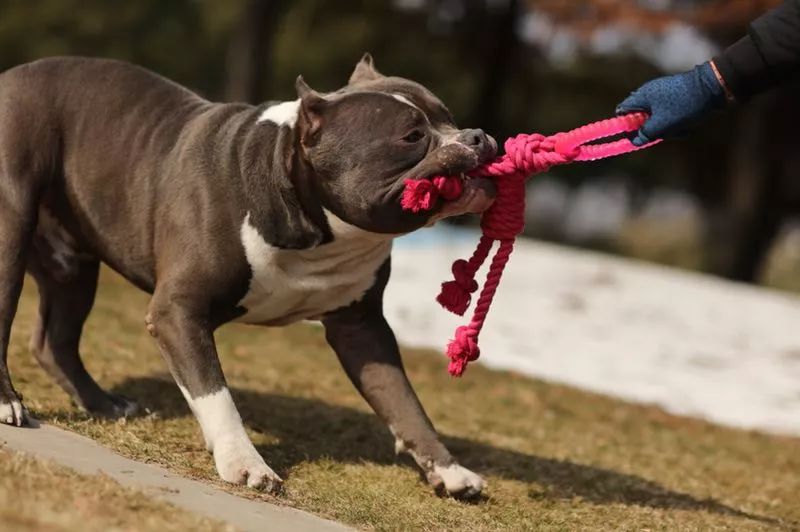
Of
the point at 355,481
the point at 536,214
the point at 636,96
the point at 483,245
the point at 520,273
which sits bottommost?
the point at 536,214

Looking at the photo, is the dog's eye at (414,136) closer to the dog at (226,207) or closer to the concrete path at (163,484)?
the dog at (226,207)

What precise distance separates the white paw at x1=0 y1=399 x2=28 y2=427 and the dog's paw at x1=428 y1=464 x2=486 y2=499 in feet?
5.09

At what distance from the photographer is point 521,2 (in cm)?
1823

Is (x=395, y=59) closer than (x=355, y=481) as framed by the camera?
No

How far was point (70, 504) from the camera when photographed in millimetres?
3311

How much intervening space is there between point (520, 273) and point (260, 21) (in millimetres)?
4415

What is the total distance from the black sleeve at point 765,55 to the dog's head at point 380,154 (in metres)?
0.90

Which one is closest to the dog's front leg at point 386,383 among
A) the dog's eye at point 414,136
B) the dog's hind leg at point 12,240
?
the dog's eye at point 414,136

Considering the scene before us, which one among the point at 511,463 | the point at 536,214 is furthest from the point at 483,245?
the point at 536,214

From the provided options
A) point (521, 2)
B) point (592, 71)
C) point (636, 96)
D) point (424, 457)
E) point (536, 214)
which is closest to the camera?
point (636, 96)

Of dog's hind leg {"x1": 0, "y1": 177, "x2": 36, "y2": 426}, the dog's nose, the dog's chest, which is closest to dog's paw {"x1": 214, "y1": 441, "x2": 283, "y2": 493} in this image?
the dog's chest

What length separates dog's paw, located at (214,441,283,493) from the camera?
428 centimetres

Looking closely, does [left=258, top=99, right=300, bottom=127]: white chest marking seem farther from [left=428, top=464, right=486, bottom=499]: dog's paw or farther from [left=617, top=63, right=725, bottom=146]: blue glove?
[left=428, top=464, right=486, bottom=499]: dog's paw

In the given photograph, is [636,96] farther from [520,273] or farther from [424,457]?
[520,273]
